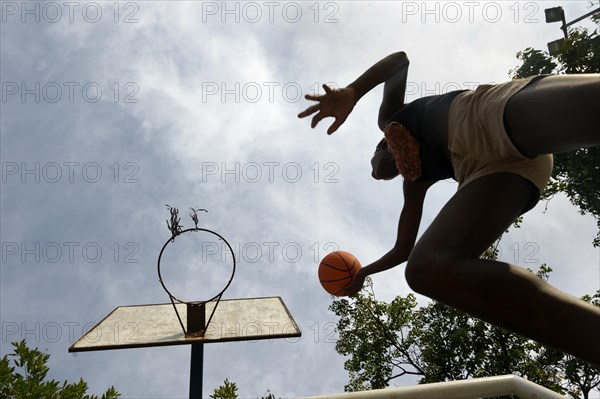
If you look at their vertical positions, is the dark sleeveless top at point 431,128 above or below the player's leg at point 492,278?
above

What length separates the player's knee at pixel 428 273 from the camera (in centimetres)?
170

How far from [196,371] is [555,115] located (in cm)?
560

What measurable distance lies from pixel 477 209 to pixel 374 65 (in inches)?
36.2

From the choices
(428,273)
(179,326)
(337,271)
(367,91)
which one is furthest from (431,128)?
(179,326)

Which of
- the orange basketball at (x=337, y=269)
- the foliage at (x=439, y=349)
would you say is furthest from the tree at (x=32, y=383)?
the foliage at (x=439, y=349)

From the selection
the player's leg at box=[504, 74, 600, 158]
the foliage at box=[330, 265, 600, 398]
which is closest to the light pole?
the foliage at box=[330, 265, 600, 398]

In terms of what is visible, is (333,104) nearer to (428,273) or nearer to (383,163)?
(383,163)

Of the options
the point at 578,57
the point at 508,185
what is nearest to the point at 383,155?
the point at 508,185

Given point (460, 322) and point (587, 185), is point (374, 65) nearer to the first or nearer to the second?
point (587, 185)

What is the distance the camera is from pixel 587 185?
14273 millimetres

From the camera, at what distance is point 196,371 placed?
21.0 ft

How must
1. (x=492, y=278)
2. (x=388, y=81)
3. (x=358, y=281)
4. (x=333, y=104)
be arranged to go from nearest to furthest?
(x=492, y=278) < (x=333, y=104) < (x=388, y=81) < (x=358, y=281)

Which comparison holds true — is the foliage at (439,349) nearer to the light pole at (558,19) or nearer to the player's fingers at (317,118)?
the light pole at (558,19)

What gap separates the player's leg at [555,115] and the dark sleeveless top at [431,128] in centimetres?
37
